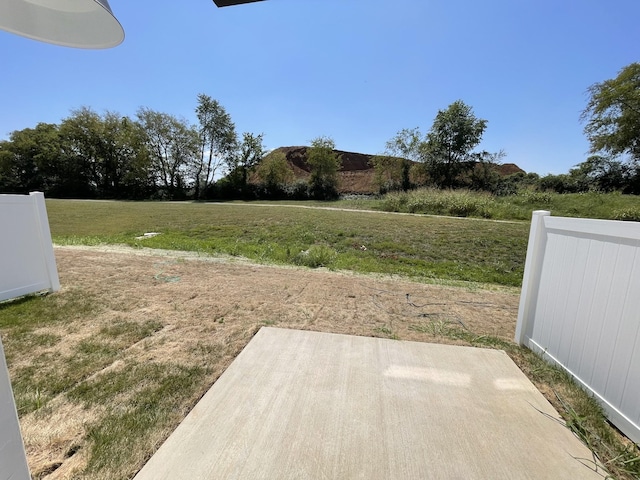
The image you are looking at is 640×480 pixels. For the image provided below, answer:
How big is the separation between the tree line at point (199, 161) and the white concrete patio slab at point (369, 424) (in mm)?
22208

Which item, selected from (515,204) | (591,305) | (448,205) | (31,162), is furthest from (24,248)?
(31,162)

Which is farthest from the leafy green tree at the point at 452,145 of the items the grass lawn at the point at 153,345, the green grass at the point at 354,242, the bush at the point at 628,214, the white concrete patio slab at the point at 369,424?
the white concrete patio slab at the point at 369,424

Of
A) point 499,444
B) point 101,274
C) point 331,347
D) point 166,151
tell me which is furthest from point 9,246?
point 166,151

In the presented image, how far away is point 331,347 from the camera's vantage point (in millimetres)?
2217

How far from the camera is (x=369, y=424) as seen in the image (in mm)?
1445

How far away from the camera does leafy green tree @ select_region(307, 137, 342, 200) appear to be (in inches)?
958

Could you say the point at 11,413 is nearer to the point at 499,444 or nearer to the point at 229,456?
the point at 229,456

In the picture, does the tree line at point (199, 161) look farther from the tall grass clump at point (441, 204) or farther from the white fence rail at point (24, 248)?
the white fence rail at point (24, 248)

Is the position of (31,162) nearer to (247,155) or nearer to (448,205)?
(247,155)

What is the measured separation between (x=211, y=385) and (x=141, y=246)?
5410 mm

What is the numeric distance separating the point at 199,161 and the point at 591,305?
29.5 metres

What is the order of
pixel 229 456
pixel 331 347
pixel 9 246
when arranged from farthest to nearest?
pixel 9 246 → pixel 331 347 → pixel 229 456

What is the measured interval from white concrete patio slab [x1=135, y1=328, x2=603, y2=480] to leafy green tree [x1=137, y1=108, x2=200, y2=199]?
27.1m

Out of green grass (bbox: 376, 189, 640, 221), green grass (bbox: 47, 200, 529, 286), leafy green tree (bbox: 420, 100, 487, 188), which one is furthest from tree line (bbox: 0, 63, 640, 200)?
green grass (bbox: 47, 200, 529, 286)
